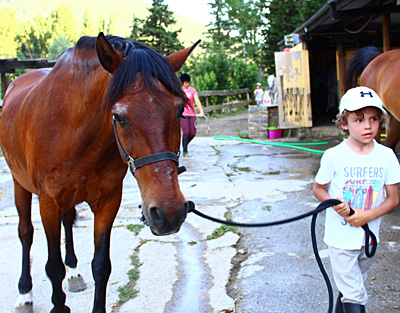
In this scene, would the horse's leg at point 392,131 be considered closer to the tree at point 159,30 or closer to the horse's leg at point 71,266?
the horse's leg at point 71,266

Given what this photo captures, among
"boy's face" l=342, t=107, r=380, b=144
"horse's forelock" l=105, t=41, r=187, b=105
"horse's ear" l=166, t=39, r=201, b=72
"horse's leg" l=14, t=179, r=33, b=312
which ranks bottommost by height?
"horse's leg" l=14, t=179, r=33, b=312

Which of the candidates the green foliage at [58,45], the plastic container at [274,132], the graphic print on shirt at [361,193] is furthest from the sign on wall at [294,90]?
the green foliage at [58,45]

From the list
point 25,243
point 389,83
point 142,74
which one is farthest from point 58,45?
point 142,74

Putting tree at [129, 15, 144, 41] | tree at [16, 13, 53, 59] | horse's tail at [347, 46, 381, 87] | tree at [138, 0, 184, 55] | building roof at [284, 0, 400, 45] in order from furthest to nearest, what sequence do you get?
tree at [16, 13, 53, 59] → tree at [129, 15, 144, 41] → tree at [138, 0, 184, 55] → building roof at [284, 0, 400, 45] → horse's tail at [347, 46, 381, 87]

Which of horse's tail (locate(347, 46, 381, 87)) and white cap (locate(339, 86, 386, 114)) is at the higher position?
horse's tail (locate(347, 46, 381, 87))

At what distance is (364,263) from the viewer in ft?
6.72

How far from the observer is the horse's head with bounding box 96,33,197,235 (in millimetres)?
1659

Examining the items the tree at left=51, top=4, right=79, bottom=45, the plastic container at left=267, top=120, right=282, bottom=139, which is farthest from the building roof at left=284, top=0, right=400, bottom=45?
the tree at left=51, top=4, right=79, bottom=45

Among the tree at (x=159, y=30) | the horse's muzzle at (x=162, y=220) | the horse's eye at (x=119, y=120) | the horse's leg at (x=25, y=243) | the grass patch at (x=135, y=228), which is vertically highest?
the tree at (x=159, y=30)

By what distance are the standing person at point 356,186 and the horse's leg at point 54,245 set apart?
1588mm

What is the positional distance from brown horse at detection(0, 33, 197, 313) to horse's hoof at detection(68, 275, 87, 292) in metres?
0.31

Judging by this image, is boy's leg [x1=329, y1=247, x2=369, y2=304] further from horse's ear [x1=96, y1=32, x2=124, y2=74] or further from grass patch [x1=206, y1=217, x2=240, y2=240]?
grass patch [x1=206, y1=217, x2=240, y2=240]

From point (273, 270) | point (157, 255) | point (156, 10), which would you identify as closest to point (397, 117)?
point (273, 270)

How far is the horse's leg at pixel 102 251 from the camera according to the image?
238 cm
